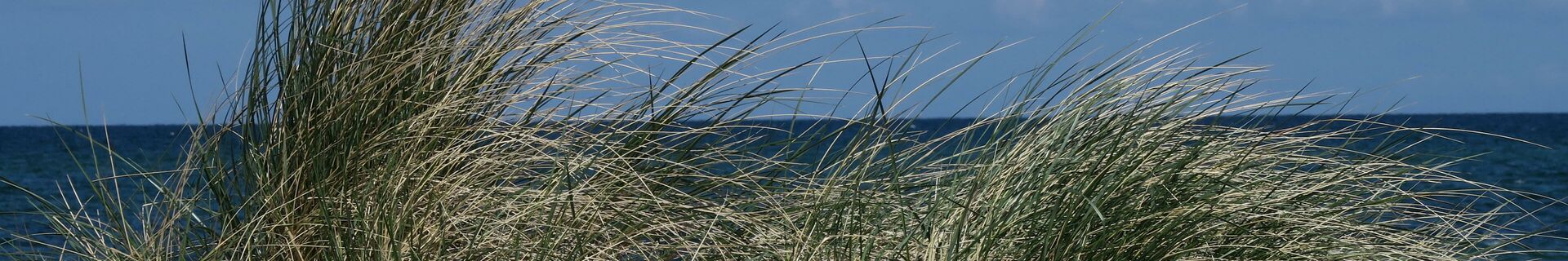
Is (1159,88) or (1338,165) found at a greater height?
(1159,88)

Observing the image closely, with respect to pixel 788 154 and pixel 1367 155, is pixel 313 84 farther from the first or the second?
pixel 1367 155

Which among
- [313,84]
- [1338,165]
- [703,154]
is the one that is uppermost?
[313,84]

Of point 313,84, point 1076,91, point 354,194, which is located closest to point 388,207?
point 354,194

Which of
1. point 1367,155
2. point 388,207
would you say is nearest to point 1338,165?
point 1367,155

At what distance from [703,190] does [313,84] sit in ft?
2.70

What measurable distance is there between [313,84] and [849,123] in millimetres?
1099

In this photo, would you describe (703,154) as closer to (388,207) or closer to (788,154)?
(788,154)

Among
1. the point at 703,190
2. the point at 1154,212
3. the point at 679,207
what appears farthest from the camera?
the point at 703,190

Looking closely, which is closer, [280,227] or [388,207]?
[388,207]

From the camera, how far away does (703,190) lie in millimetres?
2730

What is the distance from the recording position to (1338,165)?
109 inches

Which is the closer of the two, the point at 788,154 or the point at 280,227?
the point at 280,227

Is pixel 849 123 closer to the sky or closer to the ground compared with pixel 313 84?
closer to the ground

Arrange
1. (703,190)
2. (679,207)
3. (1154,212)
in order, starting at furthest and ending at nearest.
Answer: (703,190) < (679,207) < (1154,212)
